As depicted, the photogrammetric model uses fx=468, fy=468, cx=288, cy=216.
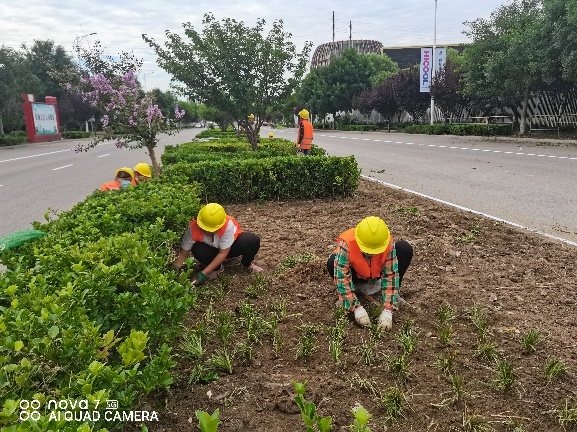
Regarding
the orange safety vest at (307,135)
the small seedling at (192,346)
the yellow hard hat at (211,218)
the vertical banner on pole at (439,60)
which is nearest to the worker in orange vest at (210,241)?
the yellow hard hat at (211,218)

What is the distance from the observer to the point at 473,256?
15.3 ft

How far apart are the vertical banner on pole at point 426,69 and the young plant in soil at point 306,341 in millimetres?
32362

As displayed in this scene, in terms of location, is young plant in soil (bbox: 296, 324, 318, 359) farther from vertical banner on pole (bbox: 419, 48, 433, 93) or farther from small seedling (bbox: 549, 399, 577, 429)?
vertical banner on pole (bbox: 419, 48, 433, 93)

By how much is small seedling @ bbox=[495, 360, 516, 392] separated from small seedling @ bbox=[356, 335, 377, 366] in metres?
0.68

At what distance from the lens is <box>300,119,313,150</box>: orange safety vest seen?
1113 cm

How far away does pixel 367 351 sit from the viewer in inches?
110

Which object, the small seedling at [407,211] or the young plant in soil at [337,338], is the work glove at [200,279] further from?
the small seedling at [407,211]

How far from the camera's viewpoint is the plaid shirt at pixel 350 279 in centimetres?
325

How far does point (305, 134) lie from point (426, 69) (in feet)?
80.6

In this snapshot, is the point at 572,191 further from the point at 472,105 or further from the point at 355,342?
the point at 472,105

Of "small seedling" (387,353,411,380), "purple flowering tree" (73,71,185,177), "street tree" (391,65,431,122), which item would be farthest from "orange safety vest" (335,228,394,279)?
"street tree" (391,65,431,122)

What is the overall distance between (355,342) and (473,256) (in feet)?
7.27

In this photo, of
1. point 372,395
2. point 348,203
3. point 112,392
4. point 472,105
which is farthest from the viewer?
point 472,105

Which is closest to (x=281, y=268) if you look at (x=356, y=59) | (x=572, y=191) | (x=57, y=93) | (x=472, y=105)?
(x=572, y=191)
